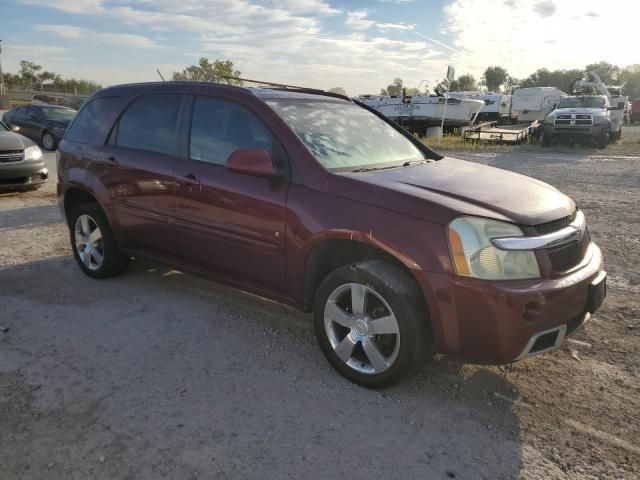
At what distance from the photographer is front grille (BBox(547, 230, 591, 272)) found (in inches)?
110

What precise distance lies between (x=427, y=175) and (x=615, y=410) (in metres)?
1.77

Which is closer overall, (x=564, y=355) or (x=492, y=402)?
(x=492, y=402)

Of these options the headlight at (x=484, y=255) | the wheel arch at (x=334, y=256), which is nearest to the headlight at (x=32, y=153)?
the wheel arch at (x=334, y=256)

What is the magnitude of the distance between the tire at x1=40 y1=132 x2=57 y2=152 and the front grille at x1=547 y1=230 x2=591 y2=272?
16.1 m

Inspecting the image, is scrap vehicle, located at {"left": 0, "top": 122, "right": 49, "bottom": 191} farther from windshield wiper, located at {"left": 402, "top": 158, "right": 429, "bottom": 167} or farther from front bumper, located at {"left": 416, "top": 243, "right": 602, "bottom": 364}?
front bumper, located at {"left": 416, "top": 243, "right": 602, "bottom": 364}

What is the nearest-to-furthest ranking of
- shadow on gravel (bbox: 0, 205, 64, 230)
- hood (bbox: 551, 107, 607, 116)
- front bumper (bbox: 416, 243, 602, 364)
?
front bumper (bbox: 416, 243, 602, 364), shadow on gravel (bbox: 0, 205, 64, 230), hood (bbox: 551, 107, 607, 116)

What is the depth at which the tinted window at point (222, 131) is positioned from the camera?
357 cm

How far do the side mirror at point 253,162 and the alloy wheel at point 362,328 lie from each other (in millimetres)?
879

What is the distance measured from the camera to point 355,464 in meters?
2.45

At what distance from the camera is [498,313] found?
8.61 ft

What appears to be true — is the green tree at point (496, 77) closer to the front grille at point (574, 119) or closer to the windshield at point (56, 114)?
the front grille at point (574, 119)

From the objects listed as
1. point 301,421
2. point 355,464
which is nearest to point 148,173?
point 301,421

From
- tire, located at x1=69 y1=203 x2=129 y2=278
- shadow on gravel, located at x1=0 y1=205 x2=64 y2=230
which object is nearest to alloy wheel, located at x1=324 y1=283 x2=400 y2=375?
tire, located at x1=69 y1=203 x2=129 y2=278

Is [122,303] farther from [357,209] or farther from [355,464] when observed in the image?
[355,464]
